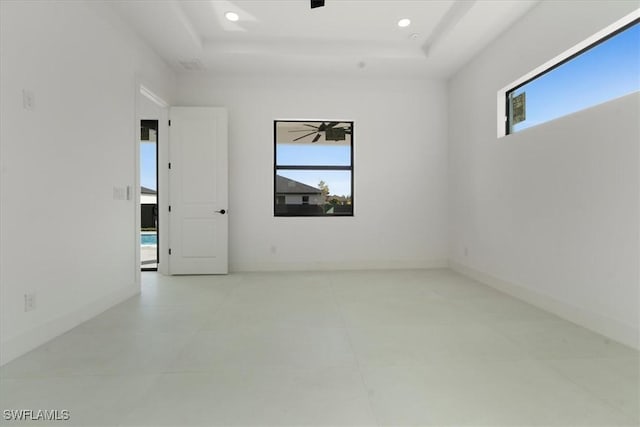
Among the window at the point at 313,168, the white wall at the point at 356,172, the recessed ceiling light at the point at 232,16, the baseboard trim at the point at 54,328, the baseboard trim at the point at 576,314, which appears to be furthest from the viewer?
the window at the point at 313,168

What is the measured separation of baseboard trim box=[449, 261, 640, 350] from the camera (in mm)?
2254

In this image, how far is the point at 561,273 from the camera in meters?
2.85

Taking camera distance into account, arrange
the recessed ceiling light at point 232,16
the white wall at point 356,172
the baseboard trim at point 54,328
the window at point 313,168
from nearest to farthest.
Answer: the baseboard trim at point 54,328 → the recessed ceiling light at point 232,16 → the white wall at point 356,172 → the window at point 313,168

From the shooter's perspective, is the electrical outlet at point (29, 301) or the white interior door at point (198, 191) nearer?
the electrical outlet at point (29, 301)

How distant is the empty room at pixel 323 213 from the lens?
69.1 inches

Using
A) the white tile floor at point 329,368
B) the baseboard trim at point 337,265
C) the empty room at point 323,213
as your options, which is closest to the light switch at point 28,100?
the empty room at point 323,213

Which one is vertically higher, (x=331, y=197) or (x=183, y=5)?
(x=183, y=5)

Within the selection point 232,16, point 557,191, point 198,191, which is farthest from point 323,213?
point 557,191

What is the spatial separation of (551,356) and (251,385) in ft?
6.39

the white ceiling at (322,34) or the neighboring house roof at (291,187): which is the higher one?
the white ceiling at (322,34)

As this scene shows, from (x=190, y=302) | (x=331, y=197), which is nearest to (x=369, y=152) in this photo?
(x=331, y=197)

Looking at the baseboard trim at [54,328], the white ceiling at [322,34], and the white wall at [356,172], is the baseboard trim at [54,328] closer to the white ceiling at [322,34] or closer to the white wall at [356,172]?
the white wall at [356,172]

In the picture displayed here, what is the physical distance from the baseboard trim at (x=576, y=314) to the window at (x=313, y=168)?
235cm

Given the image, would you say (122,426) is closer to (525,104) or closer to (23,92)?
(23,92)
